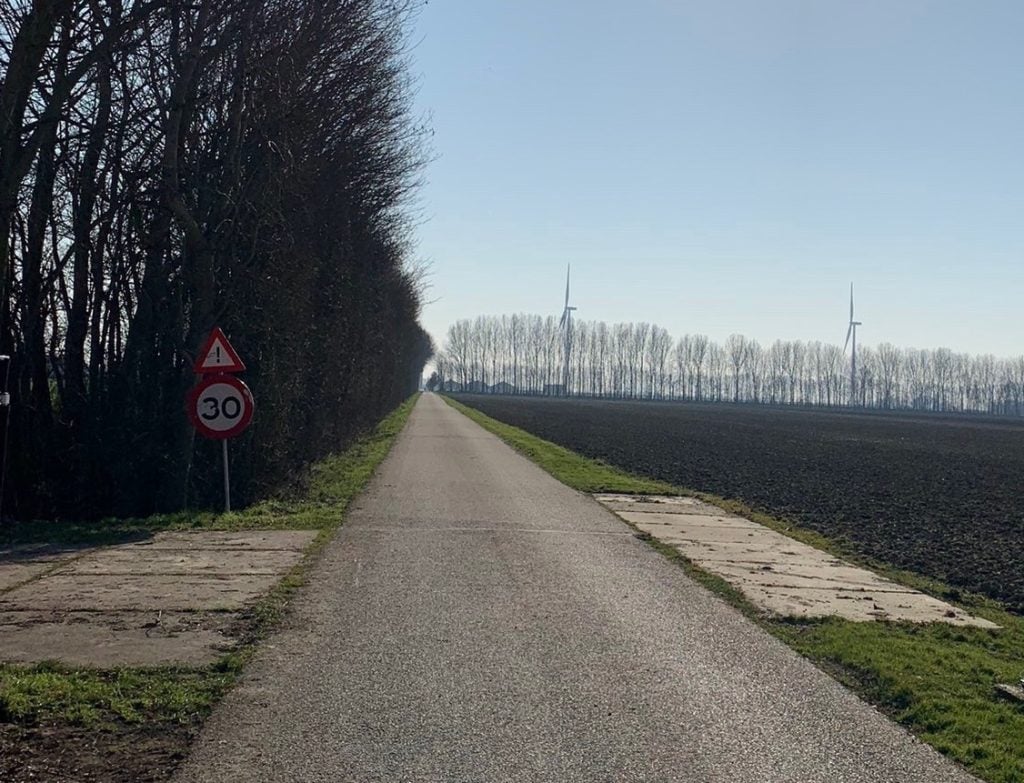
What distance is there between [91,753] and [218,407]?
9464mm

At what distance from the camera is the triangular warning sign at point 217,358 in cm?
1491

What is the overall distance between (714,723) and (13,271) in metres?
12.3

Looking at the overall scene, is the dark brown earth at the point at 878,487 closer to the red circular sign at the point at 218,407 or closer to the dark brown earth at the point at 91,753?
the red circular sign at the point at 218,407

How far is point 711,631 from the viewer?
29.5 ft

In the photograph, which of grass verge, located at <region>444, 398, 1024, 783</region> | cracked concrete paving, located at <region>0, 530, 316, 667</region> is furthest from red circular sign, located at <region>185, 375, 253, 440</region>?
grass verge, located at <region>444, 398, 1024, 783</region>

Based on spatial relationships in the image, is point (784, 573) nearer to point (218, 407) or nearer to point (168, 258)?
point (218, 407)

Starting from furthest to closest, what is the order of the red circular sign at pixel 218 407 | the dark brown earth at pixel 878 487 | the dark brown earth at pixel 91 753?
the dark brown earth at pixel 878 487 < the red circular sign at pixel 218 407 < the dark brown earth at pixel 91 753

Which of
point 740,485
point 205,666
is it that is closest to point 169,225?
point 205,666

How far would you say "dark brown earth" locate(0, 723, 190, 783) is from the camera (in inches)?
209

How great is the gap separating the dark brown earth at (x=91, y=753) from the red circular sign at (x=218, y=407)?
8958 millimetres

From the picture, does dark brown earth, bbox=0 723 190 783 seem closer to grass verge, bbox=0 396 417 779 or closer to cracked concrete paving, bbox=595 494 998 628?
grass verge, bbox=0 396 417 779

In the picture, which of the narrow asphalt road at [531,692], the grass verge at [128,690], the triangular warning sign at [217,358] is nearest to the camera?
the narrow asphalt road at [531,692]

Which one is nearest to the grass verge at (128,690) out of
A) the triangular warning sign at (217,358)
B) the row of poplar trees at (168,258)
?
the triangular warning sign at (217,358)

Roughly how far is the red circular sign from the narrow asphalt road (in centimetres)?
333
